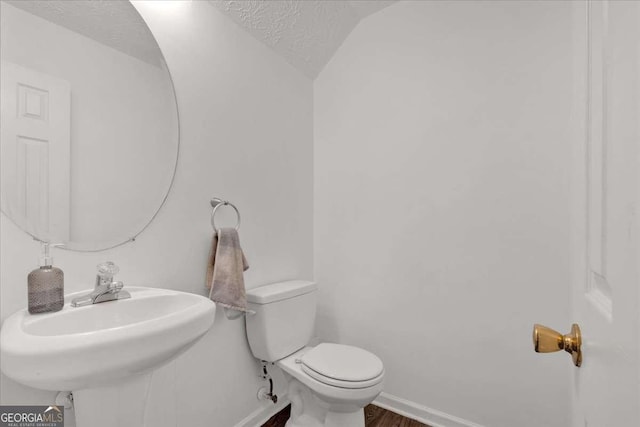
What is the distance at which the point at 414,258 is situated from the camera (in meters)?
1.69

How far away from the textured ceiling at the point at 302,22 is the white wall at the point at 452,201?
0.26ft

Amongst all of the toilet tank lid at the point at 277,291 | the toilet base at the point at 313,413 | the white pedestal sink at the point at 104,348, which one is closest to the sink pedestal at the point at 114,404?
the white pedestal sink at the point at 104,348

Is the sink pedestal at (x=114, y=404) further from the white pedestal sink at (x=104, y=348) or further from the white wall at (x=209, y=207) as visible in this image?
the white wall at (x=209, y=207)

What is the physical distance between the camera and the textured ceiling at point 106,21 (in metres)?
0.95

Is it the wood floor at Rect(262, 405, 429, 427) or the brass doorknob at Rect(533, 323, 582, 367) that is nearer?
the brass doorknob at Rect(533, 323, 582, 367)

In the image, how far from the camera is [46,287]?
2.73 feet

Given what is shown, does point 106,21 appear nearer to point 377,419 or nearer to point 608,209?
point 608,209

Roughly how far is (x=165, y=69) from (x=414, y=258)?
1492 millimetres

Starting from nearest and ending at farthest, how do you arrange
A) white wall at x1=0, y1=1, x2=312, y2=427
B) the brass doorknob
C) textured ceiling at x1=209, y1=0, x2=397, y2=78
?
the brass doorknob, white wall at x1=0, y1=1, x2=312, y2=427, textured ceiling at x1=209, y1=0, x2=397, y2=78

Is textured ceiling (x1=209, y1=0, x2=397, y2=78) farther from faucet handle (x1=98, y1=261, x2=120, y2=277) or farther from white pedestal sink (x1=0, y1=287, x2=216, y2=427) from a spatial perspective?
white pedestal sink (x1=0, y1=287, x2=216, y2=427)

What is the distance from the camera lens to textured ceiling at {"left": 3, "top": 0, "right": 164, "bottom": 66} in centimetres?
95

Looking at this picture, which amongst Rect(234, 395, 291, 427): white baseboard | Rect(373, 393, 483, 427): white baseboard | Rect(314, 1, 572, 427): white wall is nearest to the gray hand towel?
Rect(234, 395, 291, 427): white baseboard

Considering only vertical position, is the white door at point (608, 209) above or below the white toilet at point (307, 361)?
above

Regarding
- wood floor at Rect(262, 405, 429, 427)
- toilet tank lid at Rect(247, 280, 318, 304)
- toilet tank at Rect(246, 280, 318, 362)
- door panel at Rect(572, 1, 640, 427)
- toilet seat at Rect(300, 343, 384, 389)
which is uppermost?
door panel at Rect(572, 1, 640, 427)
